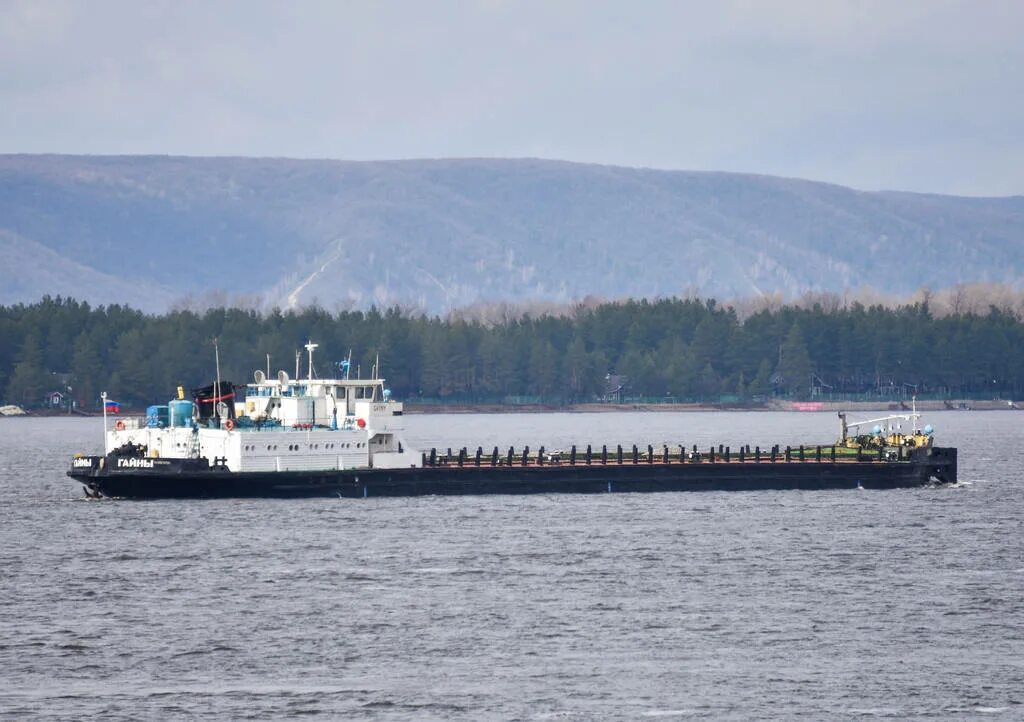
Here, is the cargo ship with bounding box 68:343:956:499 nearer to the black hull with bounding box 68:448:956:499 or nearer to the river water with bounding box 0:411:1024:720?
the black hull with bounding box 68:448:956:499

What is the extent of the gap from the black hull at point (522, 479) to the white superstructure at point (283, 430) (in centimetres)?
83

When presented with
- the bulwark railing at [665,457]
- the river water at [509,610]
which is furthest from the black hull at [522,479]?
the river water at [509,610]

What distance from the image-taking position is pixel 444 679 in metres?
46.2

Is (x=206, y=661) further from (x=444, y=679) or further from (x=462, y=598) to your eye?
(x=462, y=598)

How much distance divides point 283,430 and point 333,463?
3058 mm

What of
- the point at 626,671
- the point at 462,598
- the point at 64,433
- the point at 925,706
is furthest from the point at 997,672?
the point at 64,433

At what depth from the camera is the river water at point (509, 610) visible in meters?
44.3

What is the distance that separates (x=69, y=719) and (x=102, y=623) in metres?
11.5

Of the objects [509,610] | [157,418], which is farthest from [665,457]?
[509,610]

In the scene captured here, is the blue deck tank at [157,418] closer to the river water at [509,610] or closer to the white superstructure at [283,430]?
the white superstructure at [283,430]

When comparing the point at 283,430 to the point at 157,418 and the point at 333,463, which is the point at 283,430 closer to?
the point at 333,463

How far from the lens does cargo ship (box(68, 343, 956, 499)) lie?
8256 cm

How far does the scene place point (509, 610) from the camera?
55.5m

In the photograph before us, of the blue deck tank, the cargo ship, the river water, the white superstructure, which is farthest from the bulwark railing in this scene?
the blue deck tank
